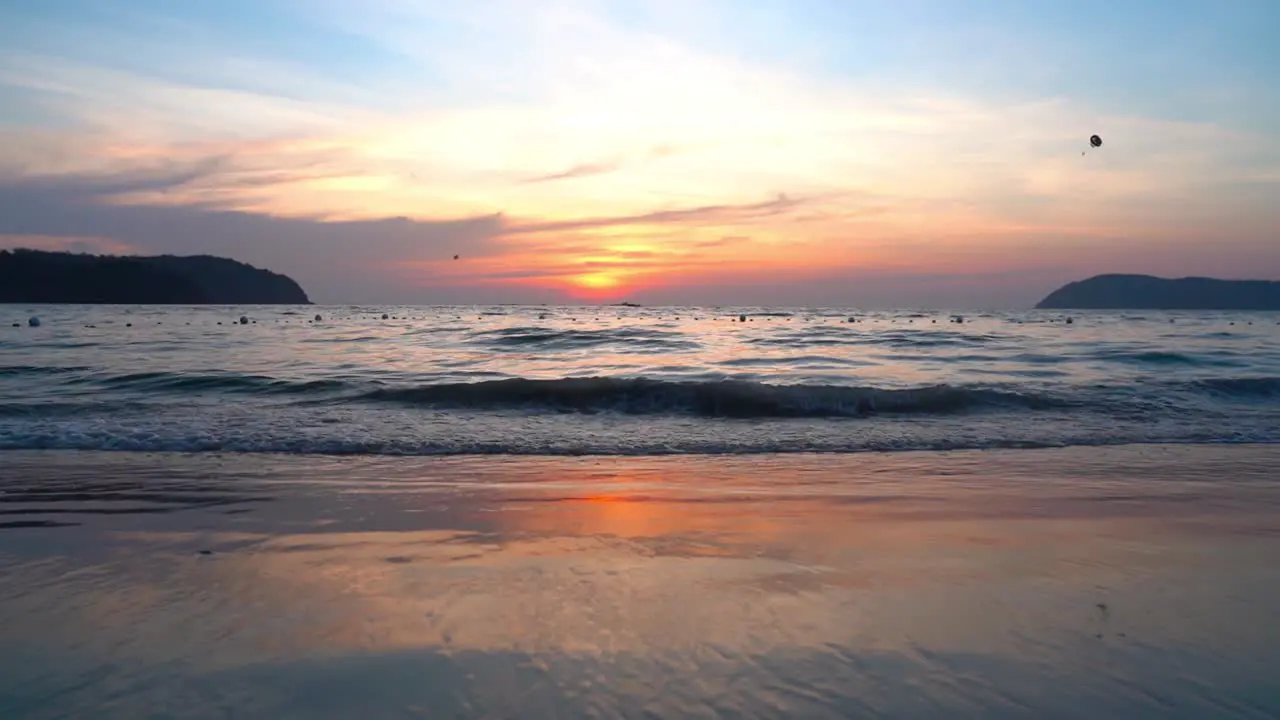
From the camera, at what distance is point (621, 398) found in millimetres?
14430

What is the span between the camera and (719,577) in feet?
14.4

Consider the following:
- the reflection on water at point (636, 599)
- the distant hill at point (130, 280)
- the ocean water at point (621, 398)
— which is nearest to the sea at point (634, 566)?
the reflection on water at point (636, 599)

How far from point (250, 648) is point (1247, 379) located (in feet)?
62.7

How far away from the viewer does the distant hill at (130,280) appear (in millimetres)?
111625

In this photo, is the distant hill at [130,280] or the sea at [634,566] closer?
the sea at [634,566]

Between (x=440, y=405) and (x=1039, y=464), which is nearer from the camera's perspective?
(x=1039, y=464)

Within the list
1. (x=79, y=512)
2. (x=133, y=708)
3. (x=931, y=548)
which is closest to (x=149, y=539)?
(x=79, y=512)

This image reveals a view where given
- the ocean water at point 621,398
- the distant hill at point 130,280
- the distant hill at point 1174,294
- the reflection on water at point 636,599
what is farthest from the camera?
the distant hill at point 1174,294

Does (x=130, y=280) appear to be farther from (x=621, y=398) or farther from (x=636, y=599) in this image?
(x=636, y=599)

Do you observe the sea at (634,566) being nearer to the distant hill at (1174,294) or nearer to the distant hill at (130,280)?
the distant hill at (130,280)

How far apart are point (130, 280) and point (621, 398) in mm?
132335

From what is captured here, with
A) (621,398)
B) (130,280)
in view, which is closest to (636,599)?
(621,398)

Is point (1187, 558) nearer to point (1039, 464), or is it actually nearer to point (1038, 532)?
point (1038, 532)

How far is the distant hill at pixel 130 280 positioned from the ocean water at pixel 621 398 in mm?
108938
